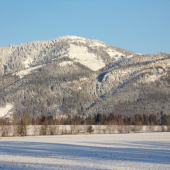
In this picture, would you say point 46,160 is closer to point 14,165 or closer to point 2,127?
point 14,165

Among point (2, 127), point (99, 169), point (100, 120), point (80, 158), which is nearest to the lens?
point (99, 169)

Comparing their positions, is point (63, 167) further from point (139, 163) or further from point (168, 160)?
point (168, 160)

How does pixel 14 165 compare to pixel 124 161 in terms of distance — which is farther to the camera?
pixel 124 161

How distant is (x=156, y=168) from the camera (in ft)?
86.3

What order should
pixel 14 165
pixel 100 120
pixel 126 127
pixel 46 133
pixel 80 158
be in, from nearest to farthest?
1. pixel 14 165
2. pixel 80 158
3. pixel 46 133
4. pixel 126 127
5. pixel 100 120

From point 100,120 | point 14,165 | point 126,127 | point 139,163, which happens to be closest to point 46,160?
point 14,165

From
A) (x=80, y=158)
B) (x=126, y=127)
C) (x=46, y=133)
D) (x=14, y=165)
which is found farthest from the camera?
(x=126, y=127)

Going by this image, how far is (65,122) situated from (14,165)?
120m

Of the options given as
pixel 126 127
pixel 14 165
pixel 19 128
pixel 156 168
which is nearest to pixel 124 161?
pixel 156 168

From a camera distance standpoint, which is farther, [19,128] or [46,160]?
[19,128]

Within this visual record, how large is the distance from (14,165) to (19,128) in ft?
184

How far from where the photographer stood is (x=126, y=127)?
4267 inches

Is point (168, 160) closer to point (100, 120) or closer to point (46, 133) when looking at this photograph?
point (46, 133)

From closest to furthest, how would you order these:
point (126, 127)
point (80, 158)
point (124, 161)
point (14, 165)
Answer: point (14, 165)
point (124, 161)
point (80, 158)
point (126, 127)
